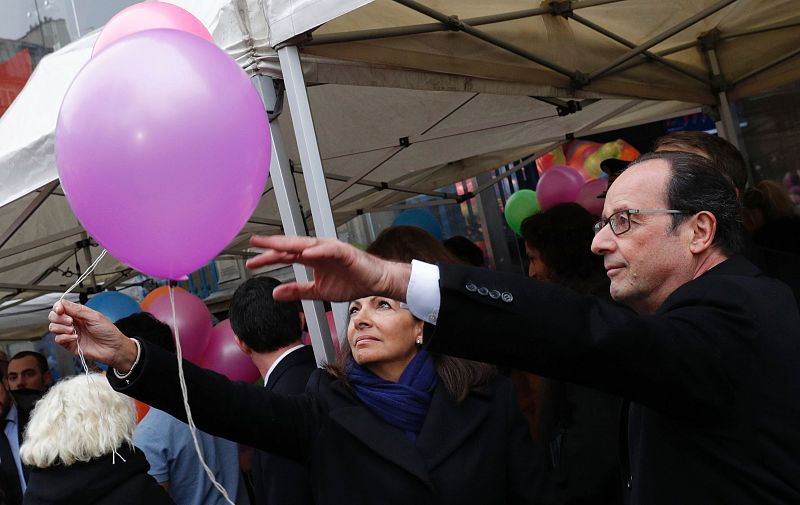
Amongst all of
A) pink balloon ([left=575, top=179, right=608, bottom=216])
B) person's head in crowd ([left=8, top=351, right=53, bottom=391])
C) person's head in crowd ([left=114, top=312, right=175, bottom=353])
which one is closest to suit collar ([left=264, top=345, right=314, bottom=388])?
person's head in crowd ([left=114, top=312, right=175, bottom=353])

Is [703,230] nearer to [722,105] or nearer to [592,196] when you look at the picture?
[722,105]

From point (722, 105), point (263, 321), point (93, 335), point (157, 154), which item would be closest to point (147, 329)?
point (263, 321)

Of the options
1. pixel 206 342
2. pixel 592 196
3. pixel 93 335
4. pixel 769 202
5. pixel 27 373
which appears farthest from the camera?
pixel 592 196

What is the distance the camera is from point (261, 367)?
3154 millimetres

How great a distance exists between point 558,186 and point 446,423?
5.46m

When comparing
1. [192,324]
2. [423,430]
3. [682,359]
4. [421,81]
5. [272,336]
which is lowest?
[423,430]

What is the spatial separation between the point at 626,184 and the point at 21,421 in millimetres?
4167

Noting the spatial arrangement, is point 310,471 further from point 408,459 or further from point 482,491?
point 482,491

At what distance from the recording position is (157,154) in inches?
71.2

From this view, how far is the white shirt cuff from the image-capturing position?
4.30 feet

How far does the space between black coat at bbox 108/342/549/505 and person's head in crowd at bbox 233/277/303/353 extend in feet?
2.30

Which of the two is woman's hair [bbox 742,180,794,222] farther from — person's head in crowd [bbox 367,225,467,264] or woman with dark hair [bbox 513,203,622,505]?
person's head in crowd [bbox 367,225,467,264]

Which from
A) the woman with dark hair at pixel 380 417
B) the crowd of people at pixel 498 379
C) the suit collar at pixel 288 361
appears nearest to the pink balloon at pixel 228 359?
the crowd of people at pixel 498 379

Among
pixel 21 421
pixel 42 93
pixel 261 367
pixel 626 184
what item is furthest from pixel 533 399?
pixel 21 421
